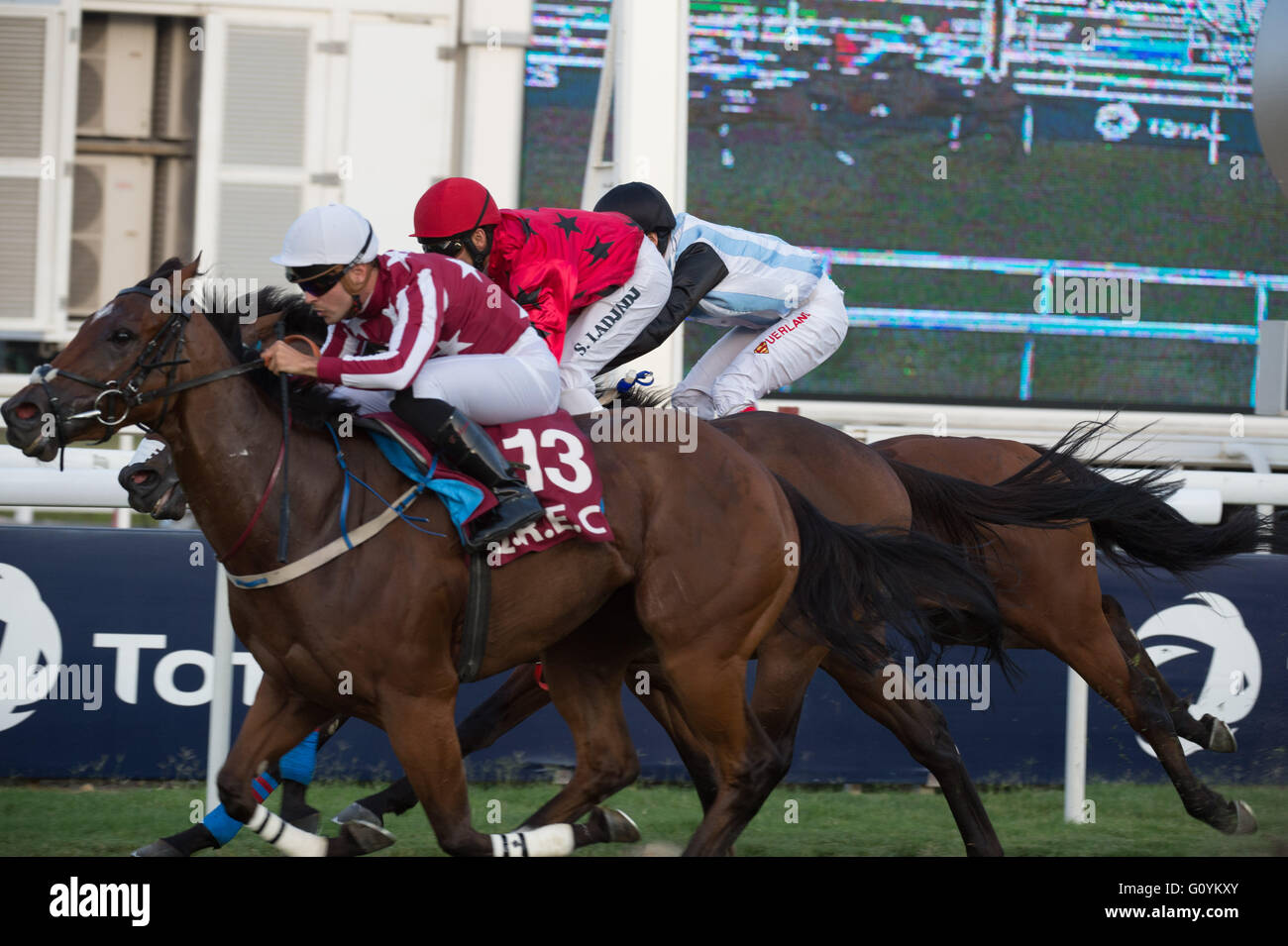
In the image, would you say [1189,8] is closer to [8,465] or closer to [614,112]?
[614,112]

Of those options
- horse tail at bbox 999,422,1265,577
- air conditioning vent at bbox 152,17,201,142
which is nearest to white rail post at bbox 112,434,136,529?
air conditioning vent at bbox 152,17,201,142

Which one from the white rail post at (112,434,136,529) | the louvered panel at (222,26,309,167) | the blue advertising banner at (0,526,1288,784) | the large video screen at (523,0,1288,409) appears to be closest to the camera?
the blue advertising banner at (0,526,1288,784)

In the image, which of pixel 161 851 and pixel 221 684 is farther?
pixel 221 684

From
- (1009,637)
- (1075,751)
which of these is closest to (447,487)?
(1009,637)

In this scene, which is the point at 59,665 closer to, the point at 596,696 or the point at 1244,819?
the point at 596,696

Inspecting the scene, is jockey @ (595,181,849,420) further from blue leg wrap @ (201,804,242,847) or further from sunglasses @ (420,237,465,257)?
blue leg wrap @ (201,804,242,847)

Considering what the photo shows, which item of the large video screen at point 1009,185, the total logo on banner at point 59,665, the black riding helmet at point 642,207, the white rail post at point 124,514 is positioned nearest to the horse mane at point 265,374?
the black riding helmet at point 642,207

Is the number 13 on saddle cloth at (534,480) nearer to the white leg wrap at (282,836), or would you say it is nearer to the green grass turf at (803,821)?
the white leg wrap at (282,836)

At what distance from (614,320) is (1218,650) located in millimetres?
2351

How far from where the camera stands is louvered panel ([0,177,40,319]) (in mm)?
7172

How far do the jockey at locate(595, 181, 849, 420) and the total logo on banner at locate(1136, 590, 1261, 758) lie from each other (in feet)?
4.88

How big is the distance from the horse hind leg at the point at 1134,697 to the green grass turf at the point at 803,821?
9cm

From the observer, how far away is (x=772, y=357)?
4773 millimetres
